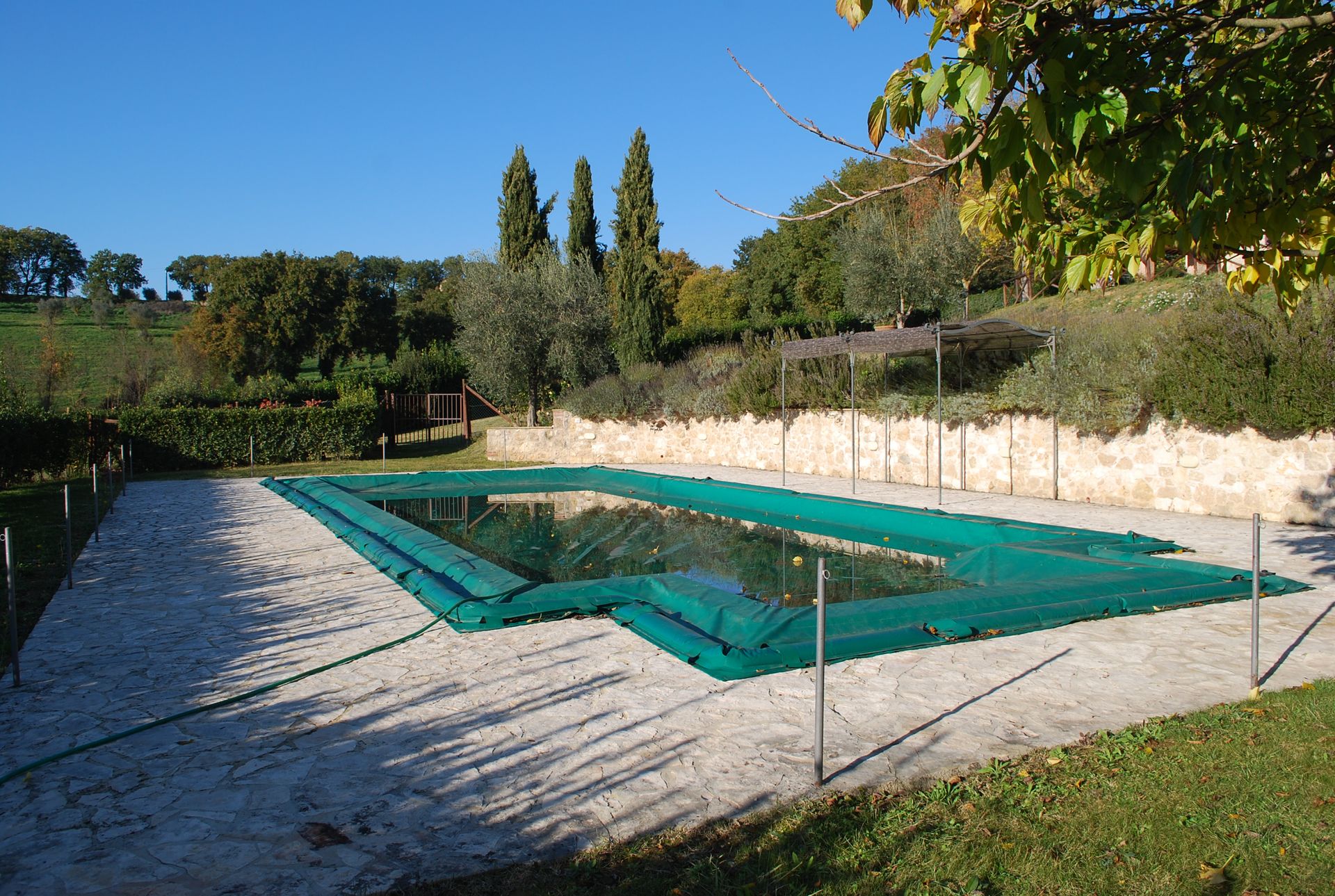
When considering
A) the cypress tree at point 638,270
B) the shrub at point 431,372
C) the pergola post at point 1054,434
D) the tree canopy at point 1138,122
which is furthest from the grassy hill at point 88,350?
the tree canopy at point 1138,122

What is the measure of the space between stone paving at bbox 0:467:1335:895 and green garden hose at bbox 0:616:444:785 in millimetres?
51

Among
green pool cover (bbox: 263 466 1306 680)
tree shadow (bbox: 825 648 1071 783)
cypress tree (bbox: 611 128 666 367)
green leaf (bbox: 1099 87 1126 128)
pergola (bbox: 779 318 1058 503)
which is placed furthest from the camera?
cypress tree (bbox: 611 128 666 367)

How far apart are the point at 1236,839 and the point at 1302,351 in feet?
29.4

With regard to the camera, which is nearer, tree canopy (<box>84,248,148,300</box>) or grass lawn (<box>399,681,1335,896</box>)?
grass lawn (<box>399,681,1335,896</box>)

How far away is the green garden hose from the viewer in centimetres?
378

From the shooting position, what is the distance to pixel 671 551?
10.7 metres

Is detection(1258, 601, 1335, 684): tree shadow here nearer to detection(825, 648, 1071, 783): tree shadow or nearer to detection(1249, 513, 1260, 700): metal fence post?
detection(1249, 513, 1260, 700): metal fence post

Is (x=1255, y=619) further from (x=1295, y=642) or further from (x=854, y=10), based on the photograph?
(x=854, y=10)

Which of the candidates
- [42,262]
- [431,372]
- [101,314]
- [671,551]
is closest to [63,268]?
[42,262]

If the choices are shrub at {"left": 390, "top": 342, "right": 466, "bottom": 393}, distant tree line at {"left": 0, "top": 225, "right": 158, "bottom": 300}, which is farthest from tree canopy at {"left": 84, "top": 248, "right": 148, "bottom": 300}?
shrub at {"left": 390, "top": 342, "right": 466, "bottom": 393}

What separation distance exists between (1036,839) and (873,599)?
3.45 meters

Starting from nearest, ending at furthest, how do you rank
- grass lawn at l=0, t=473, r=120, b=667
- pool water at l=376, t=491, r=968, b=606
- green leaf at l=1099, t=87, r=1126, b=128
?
green leaf at l=1099, t=87, r=1126, b=128 < grass lawn at l=0, t=473, r=120, b=667 < pool water at l=376, t=491, r=968, b=606

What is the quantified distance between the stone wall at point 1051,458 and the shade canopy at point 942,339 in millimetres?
1186

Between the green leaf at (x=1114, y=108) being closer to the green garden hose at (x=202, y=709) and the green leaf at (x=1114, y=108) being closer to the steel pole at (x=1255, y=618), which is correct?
the steel pole at (x=1255, y=618)
